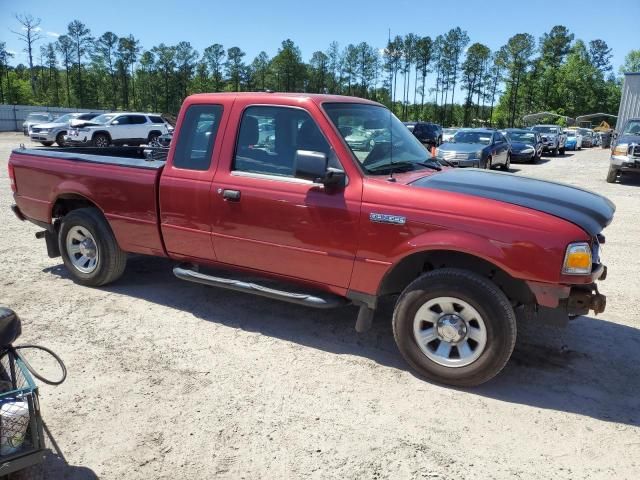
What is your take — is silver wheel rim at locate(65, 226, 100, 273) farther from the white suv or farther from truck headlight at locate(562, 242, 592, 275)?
the white suv

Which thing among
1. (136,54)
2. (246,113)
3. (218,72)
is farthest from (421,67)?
(246,113)

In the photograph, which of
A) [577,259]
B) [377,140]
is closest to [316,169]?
[377,140]

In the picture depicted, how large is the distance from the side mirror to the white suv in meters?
22.6

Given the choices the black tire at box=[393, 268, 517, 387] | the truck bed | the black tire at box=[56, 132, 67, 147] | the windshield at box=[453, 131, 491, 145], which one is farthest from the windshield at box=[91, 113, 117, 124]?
the black tire at box=[393, 268, 517, 387]

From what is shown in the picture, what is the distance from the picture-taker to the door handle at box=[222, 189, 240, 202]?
4.28 metres

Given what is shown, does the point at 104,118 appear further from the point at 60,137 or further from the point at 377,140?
the point at 377,140

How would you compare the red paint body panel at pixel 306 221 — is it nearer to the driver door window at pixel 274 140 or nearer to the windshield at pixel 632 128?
the driver door window at pixel 274 140

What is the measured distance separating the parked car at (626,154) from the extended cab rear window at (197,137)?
14.4 meters

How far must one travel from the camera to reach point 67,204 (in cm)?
561

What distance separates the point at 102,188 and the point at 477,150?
1412 cm

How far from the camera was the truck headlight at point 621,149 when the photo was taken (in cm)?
1526

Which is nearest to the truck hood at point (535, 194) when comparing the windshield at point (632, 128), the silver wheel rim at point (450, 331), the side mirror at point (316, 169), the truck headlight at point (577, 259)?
A: the truck headlight at point (577, 259)

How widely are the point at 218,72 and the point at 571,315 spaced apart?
96.8 metres

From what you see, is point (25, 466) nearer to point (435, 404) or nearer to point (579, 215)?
point (435, 404)
